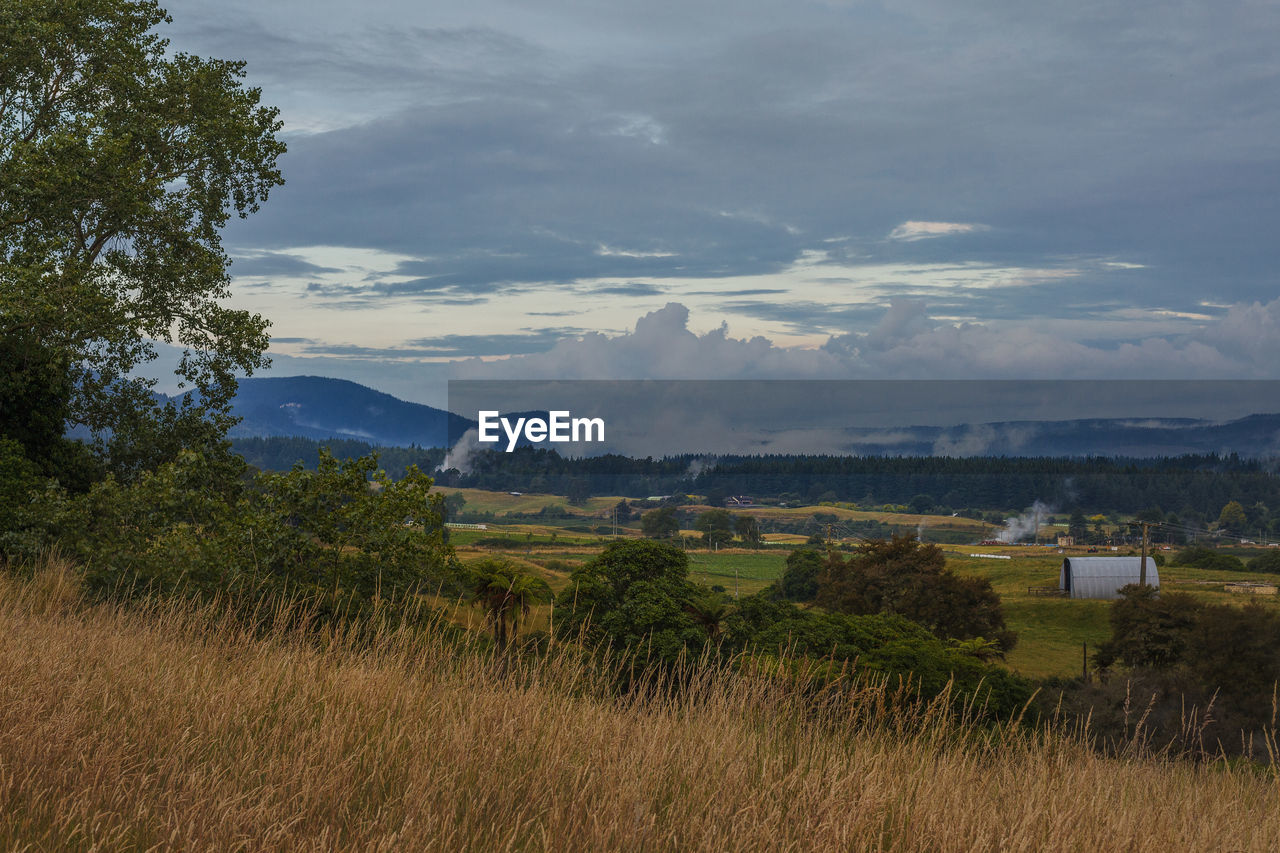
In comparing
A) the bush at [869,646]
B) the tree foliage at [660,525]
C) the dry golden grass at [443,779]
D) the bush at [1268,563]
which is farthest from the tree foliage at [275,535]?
the bush at [1268,563]

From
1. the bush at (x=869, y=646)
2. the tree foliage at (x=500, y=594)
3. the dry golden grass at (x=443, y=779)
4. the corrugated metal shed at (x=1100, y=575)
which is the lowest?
the corrugated metal shed at (x=1100, y=575)

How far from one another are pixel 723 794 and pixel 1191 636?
2127 inches

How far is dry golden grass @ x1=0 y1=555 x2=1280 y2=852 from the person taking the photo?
4.17 meters

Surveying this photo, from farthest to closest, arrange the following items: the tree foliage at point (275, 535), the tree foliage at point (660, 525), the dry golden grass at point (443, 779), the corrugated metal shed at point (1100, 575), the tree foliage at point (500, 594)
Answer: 1. the tree foliage at point (660, 525)
2. the corrugated metal shed at point (1100, 575)
3. the tree foliage at point (500, 594)
4. the tree foliage at point (275, 535)
5. the dry golden grass at point (443, 779)

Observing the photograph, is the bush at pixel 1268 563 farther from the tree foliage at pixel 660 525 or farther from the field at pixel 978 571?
the tree foliage at pixel 660 525

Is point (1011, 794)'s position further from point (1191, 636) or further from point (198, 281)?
point (1191, 636)

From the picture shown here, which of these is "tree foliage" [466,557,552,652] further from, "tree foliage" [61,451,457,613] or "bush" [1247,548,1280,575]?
"bush" [1247,548,1280,575]

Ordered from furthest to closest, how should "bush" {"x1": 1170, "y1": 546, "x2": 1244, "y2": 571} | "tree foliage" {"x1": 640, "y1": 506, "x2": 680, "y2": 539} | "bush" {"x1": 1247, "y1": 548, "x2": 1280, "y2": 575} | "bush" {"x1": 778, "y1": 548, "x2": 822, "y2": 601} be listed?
"tree foliage" {"x1": 640, "y1": 506, "x2": 680, "y2": 539} < "bush" {"x1": 1170, "y1": 546, "x2": 1244, "y2": 571} < "bush" {"x1": 1247, "y1": 548, "x2": 1280, "y2": 575} < "bush" {"x1": 778, "y1": 548, "x2": 822, "y2": 601}

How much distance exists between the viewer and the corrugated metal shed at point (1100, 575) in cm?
9894

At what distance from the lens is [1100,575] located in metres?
101

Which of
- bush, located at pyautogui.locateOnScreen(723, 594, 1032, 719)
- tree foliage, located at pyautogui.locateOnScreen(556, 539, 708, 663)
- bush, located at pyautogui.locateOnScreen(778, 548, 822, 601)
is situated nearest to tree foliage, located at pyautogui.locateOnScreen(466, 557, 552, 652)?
tree foliage, located at pyautogui.locateOnScreen(556, 539, 708, 663)

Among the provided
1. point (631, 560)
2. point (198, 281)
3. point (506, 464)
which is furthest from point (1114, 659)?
point (506, 464)

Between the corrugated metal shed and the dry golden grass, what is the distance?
10232cm

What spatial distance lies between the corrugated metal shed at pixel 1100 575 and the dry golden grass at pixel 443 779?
102322 millimetres
